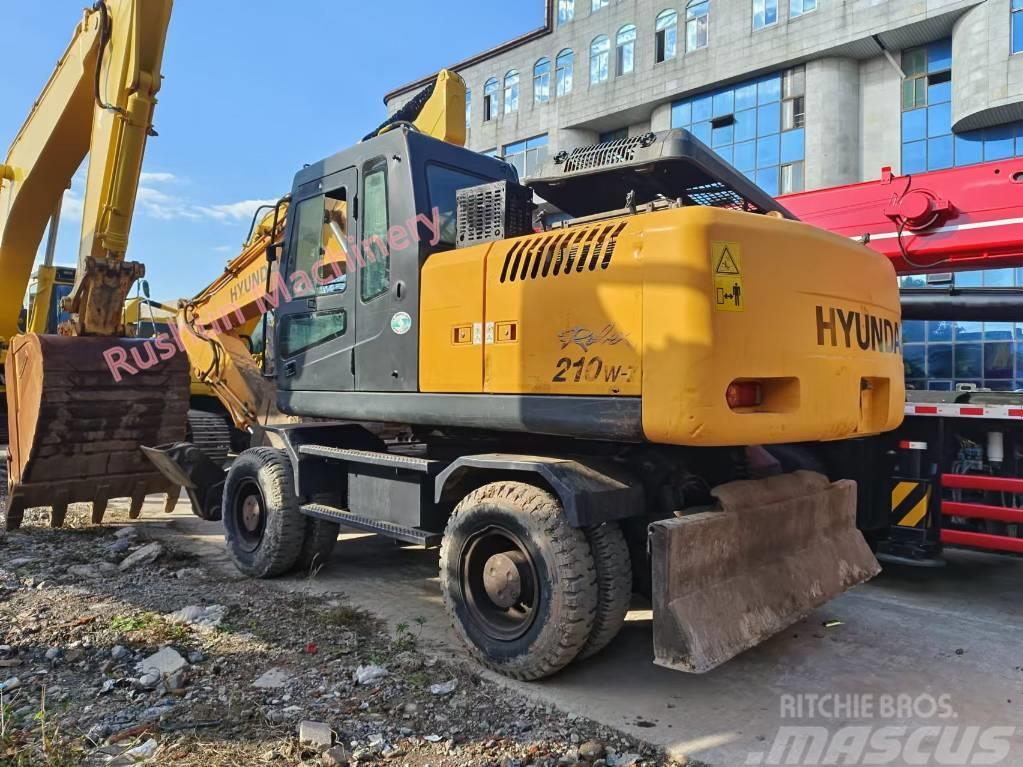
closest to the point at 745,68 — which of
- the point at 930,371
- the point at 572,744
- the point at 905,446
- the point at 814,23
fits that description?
the point at 814,23

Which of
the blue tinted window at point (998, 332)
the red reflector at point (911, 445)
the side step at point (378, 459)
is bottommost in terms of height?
the side step at point (378, 459)

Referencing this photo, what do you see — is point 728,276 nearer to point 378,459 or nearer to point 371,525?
point 378,459

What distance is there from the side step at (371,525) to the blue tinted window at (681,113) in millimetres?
18890

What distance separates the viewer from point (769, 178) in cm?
1939

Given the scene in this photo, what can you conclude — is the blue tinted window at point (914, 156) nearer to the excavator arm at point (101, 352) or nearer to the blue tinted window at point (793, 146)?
the blue tinted window at point (793, 146)

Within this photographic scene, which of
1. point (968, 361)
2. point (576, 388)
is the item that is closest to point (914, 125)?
point (968, 361)

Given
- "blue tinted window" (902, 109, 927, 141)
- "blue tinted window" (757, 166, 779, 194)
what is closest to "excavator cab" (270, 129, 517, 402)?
"blue tinted window" (757, 166, 779, 194)

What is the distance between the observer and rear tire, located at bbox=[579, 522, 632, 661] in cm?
355

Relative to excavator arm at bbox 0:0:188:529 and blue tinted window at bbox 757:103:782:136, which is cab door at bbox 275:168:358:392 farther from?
blue tinted window at bbox 757:103:782:136

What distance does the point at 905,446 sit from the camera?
17.5ft

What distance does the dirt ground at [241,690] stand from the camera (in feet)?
9.68

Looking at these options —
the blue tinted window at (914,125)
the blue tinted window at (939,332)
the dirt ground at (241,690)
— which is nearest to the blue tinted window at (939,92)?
the blue tinted window at (914,125)

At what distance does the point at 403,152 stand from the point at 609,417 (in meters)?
2.26

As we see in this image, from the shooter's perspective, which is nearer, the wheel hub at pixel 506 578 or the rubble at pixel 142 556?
the wheel hub at pixel 506 578
